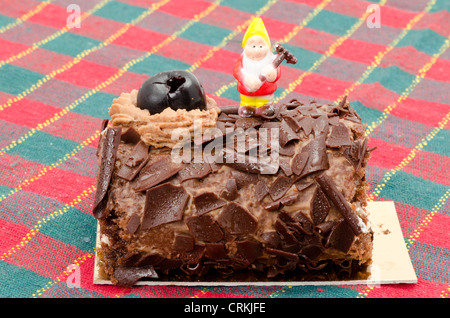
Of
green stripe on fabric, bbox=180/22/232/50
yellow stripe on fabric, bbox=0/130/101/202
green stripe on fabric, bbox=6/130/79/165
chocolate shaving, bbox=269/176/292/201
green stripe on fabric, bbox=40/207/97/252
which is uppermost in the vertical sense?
green stripe on fabric, bbox=180/22/232/50

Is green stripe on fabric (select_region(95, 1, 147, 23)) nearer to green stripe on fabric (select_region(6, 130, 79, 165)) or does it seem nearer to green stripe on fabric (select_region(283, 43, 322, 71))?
green stripe on fabric (select_region(283, 43, 322, 71))

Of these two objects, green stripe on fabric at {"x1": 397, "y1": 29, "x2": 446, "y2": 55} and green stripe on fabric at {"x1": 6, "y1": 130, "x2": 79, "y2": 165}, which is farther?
green stripe on fabric at {"x1": 397, "y1": 29, "x2": 446, "y2": 55}

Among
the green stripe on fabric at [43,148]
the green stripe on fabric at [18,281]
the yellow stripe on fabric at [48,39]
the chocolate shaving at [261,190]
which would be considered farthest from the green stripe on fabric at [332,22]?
the green stripe on fabric at [18,281]

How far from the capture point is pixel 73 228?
9.57 feet

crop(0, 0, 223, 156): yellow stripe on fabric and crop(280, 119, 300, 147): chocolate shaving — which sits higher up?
crop(280, 119, 300, 147): chocolate shaving

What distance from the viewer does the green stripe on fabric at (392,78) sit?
3.97 m

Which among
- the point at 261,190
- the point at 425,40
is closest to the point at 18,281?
the point at 261,190

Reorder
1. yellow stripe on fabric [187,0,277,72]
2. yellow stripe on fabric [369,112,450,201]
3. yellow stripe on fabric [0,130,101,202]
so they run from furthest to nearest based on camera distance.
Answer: yellow stripe on fabric [187,0,277,72]
yellow stripe on fabric [369,112,450,201]
yellow stripe on fabric [0,130,101,202]

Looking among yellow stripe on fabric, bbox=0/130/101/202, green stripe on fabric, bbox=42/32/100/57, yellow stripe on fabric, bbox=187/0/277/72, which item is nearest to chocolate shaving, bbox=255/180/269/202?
yellow stripe on fabric, bbox=0/130/101/202

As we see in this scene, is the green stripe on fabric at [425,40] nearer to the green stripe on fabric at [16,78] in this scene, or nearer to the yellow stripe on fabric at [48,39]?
the yellow stripe on fabric at [48,39]

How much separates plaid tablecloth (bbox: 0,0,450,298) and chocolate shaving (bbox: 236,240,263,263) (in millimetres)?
144

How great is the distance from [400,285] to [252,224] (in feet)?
2.16

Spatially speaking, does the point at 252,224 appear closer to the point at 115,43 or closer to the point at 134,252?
the point at 134,252

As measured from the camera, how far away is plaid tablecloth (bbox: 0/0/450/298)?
2.76m
